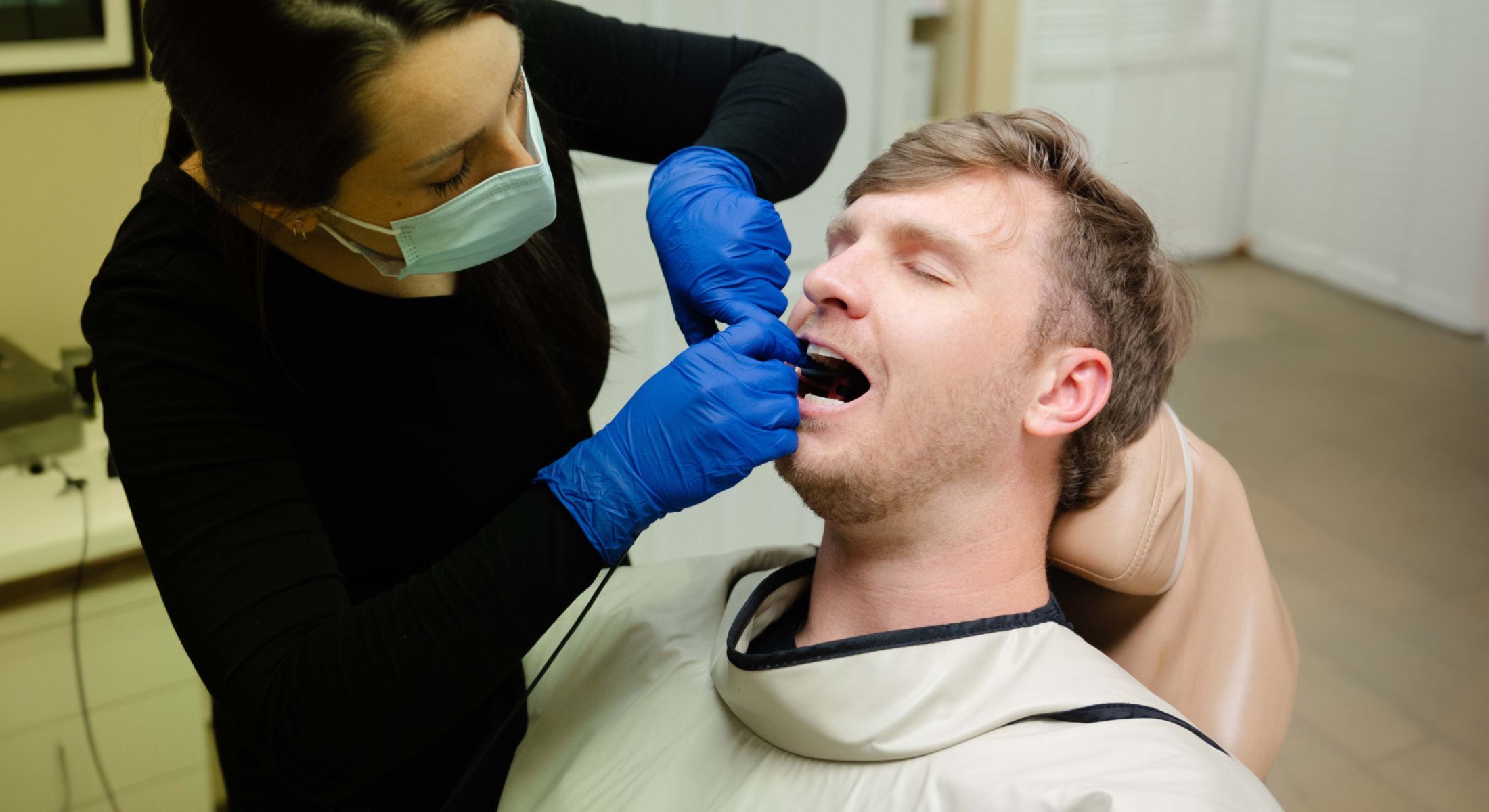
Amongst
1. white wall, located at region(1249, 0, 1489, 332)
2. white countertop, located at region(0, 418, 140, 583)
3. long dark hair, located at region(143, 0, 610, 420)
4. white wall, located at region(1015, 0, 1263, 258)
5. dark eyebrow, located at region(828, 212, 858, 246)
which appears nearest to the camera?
long dark hair, located at region(143, 0, 610, 420)

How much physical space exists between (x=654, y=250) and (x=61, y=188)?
3.70 ft

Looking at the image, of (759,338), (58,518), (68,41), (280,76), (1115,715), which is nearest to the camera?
(280,76)

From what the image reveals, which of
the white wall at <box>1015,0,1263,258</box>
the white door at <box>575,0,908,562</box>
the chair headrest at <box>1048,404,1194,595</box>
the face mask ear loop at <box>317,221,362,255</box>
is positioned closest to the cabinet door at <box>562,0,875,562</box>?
the white door at <box>575,0,908,562</box>

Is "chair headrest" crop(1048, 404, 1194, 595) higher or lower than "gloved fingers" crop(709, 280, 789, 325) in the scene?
lower

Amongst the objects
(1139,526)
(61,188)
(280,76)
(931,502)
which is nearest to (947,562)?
(931,502)

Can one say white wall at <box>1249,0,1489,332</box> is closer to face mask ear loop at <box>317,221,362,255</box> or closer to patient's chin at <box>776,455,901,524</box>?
patient's chin at <box>776,455,901,524</box>

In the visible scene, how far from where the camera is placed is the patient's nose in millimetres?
1256

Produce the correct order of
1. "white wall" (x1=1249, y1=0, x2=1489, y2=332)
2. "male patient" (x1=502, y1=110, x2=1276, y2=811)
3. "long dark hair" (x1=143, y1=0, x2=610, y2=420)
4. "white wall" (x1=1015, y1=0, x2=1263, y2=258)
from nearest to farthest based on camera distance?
1. "long dark hair" (x1=143, y1=0, x2=610, y2=420)
2. "male patient" (x1=502, y1=110, x2=1276, y2=811)
3. "white wall" (x1=1249, y1=0, x2=1489, y2=332)
4. "white wall" (x1=1015, y1=0, x2=1263, y2=258)

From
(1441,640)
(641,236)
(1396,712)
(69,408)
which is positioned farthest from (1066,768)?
(1441,640)

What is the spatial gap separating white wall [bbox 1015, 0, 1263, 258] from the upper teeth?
336cm

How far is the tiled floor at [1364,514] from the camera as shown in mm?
2531

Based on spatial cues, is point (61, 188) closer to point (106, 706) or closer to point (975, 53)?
point (106, 706)

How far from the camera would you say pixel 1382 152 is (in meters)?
4.85

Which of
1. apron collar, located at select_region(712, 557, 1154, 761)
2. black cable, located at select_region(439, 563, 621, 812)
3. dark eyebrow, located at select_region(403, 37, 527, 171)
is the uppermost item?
dark eyebrow, located at select_region(403, 37, 527, 171)
